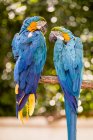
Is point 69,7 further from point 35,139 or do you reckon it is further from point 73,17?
point 35,139

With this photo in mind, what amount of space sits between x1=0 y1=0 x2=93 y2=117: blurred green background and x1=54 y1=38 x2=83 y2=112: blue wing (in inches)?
28.3

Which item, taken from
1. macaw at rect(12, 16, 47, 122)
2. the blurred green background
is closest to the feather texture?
A: macaw at rect(12, 16, 47, 122)

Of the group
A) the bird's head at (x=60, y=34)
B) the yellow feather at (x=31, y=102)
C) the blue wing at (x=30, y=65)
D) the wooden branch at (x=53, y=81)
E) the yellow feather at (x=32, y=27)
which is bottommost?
the yellow feather at (x=31, y=102)

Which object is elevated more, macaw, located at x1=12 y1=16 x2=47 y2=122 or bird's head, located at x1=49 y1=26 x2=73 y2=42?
bird's head, located at x1=49 y1=26 x2=73 y2=42

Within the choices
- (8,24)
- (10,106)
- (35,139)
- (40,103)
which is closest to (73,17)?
(8,24)

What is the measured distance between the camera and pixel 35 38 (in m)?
1.62

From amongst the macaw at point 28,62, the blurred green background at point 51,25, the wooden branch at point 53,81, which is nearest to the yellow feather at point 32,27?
the macaw at point 28,62

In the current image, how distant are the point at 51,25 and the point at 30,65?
0.80m

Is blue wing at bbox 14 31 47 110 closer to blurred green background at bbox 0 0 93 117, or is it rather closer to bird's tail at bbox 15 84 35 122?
bird's tail at bbox 15 84 35 122

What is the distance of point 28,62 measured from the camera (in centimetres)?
159

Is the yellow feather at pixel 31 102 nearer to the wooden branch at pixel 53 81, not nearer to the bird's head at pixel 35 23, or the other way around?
the wooden branch at pixel 53 81

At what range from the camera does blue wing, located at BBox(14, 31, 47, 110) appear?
1.58 meters

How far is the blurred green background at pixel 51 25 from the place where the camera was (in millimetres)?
2371

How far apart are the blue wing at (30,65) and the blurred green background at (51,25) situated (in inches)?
28.2
